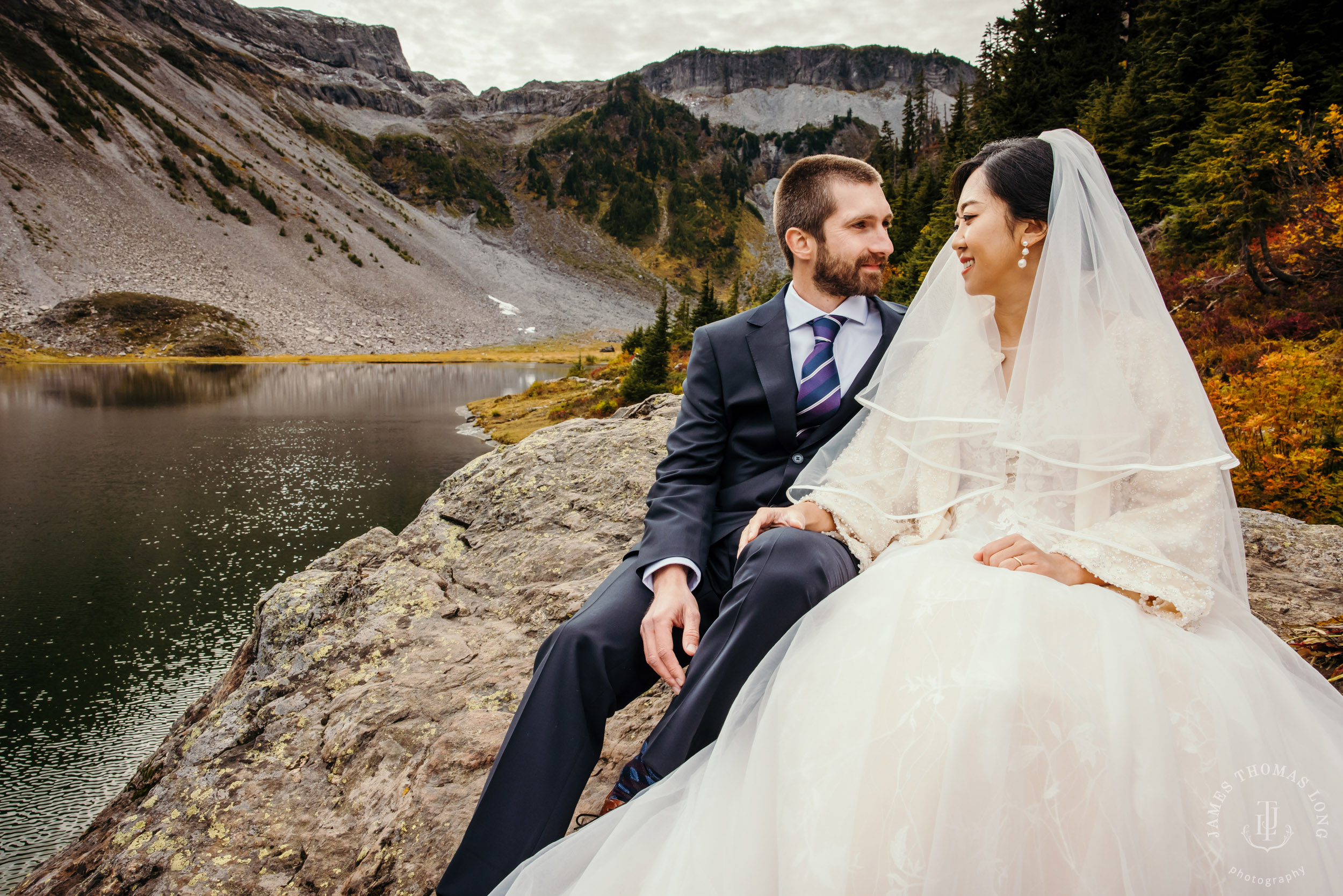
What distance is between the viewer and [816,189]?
11.3 feet

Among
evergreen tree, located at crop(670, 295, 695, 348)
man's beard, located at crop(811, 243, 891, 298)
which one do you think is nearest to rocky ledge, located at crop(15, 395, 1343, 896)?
man's beard, located at crop(811, 243, 891, 298)

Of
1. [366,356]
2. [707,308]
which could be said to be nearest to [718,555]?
[707,308]

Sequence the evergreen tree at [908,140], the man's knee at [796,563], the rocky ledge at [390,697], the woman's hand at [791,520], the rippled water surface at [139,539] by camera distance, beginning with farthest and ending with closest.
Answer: the evergreen tree at [908,140]
the rippled water surface at [139,539]
the rocky ledge at [390,697]
the woman's hand at [791,520]
the man's knee at [796,563]

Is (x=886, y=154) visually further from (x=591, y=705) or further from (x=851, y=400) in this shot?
(x=591, y=705)

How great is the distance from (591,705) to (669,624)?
425mm

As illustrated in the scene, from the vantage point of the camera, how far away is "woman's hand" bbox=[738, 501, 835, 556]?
2660mm

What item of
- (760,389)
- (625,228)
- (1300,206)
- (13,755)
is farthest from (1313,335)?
(625,228)

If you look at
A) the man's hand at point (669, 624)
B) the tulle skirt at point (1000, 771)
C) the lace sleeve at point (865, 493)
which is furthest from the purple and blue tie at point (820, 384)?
the tulle skirt at point (1000, 771)

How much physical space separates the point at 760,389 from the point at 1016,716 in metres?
1.93

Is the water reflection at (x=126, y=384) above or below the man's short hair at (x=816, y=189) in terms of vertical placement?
below

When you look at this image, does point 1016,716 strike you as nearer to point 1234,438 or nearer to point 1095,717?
point 1095,717

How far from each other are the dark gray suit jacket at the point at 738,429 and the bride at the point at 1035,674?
1.60 feet

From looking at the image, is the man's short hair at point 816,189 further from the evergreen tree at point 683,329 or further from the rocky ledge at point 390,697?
the evergreen tree at point 683,329

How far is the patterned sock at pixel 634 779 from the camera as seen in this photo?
2355 millimetres
